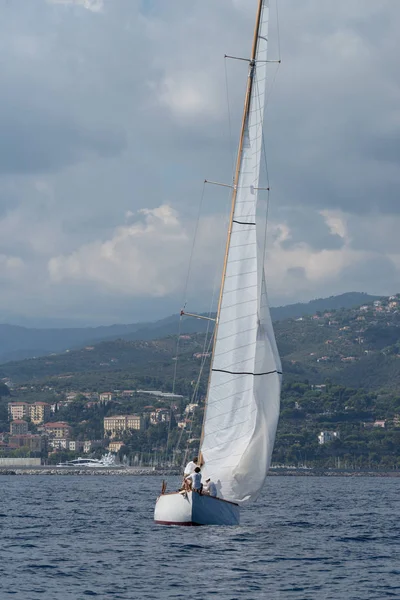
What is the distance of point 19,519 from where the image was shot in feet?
183

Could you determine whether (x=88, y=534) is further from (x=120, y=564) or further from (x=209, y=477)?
(x=120, y=564)

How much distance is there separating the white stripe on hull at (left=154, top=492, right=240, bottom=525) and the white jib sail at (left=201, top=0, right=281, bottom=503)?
2.59 feet

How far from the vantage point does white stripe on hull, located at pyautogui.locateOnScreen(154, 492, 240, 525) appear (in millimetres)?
41312

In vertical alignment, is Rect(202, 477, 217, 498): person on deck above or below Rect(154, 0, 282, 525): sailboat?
below

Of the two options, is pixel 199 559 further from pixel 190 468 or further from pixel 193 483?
pixel 190 468

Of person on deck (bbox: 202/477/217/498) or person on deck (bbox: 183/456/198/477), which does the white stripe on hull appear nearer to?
person on deck (bbox: 202/477/217/498)

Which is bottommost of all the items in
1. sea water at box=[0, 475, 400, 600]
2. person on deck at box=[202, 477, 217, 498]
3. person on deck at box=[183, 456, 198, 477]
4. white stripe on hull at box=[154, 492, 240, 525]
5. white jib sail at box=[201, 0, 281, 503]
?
sea water at box=[0, 475, 400, 600]

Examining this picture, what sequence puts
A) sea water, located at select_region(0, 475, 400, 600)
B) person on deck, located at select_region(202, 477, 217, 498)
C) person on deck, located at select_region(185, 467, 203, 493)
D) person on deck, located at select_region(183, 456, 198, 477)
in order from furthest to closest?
person on deck, located at select_region(202, 477, 217, 498)
person on deck, located at select_region(183, 456, 198, 477)
person on deck, located at select_region(185, 467, 203, 493)
sea water, located at select_region(0, 475, 400, 600)

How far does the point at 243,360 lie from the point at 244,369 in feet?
1.10

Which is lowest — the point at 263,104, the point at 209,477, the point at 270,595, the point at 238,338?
the point at 270,595

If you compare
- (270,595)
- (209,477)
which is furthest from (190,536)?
(270,595)

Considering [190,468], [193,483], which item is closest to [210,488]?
[190,468]

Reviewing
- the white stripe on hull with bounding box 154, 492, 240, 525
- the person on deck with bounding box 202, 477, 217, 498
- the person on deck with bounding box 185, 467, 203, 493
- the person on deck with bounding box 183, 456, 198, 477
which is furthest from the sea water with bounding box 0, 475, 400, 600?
the person on deck with bounding box 183, 456, 198, 477

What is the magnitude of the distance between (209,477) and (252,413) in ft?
9.35
